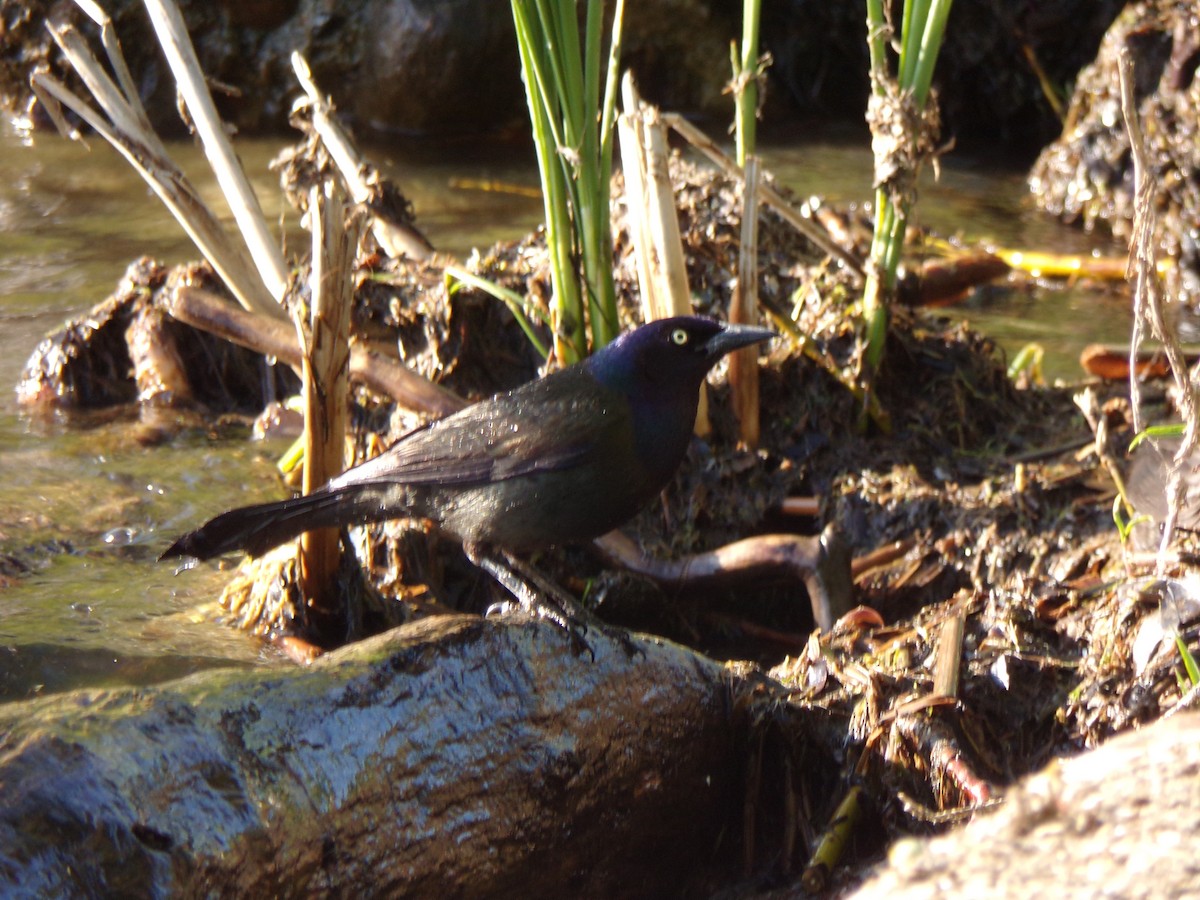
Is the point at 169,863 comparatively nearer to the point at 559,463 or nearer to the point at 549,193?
the point at 559,463

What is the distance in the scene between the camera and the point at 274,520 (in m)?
3.33

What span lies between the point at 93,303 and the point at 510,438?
4.29 metres

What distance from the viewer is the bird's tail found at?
10.9 ft

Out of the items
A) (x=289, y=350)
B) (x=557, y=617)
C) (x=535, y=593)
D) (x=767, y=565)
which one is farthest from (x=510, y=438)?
(x=289, y=350)

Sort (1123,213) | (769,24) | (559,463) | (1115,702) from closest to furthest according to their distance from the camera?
(1115,702)
(559,463)
(1123,213)
(769,24)

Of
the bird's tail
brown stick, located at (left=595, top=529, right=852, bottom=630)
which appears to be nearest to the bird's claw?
the bird's tail

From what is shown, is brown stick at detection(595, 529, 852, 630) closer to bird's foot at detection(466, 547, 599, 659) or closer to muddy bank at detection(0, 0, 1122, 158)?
bird's foot at detection(466, 547, 599, 659)

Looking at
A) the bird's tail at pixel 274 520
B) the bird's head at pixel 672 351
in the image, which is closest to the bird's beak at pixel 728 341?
the bird's head at pixel 672 351

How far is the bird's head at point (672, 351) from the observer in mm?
3287

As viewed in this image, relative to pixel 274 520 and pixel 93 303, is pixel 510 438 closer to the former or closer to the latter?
pixel 274 520

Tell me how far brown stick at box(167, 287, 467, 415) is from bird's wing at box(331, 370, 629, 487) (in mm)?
891

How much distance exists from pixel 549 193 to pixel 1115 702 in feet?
7.06

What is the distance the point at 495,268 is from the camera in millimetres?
5000

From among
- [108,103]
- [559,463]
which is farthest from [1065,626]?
[108,103]
